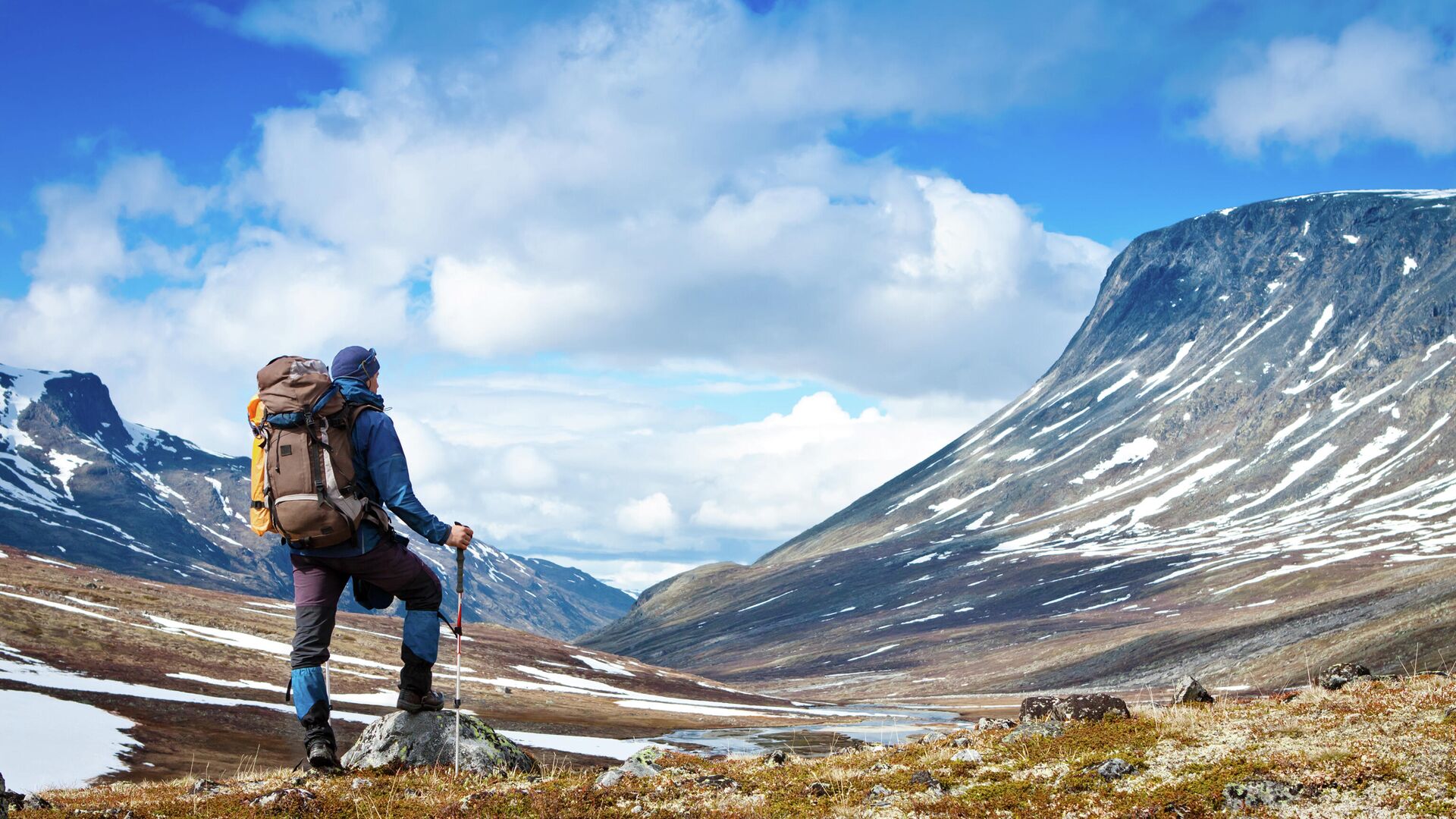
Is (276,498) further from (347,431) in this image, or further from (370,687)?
(370,687)

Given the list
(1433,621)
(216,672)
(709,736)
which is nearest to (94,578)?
(216,672)

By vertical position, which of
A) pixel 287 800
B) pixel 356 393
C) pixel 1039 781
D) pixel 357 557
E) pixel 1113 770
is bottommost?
pixel 287 800

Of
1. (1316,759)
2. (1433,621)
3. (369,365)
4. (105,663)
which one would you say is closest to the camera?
(1316,759)

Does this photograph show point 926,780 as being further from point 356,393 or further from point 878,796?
point 356,393

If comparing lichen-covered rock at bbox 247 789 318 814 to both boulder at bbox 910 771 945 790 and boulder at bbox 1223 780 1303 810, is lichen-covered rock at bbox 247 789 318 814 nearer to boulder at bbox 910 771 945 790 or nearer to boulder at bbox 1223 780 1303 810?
boulder at bbox 910 771 945 790

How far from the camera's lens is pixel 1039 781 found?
1053 centimetres

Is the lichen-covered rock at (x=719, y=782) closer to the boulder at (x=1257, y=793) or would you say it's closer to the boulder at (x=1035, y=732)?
the boulder at (x=1035, y=732)

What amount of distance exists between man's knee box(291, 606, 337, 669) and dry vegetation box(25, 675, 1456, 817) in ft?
4.46

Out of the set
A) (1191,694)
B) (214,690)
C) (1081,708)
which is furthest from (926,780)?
(214,690)

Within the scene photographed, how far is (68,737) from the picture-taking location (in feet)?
109

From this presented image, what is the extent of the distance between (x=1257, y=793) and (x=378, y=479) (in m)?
9.66

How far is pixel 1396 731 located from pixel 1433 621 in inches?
3534

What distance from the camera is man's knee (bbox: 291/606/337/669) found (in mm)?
12227

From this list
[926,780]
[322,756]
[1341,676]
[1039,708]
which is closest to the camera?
Result: [926,780]
